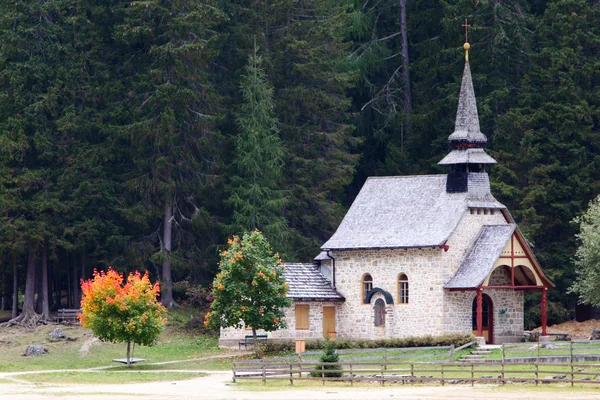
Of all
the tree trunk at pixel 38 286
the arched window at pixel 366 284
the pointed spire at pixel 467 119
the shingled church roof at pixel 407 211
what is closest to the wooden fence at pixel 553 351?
the shingled church roof at pixel 407 211

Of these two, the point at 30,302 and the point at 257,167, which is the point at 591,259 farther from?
the point at 30,302

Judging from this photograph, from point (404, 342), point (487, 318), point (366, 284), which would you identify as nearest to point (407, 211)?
point (366, 284)

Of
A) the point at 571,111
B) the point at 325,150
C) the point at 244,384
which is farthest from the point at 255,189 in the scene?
the point at 244,384

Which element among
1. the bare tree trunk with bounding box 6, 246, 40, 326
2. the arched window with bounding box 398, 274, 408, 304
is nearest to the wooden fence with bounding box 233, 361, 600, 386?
the arched window with bounding box 398, 274, 408, 304

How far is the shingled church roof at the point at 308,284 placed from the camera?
7238cm

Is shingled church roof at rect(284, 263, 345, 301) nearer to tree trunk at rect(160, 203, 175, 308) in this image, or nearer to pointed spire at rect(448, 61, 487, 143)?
tree trunk at rect(160, 203, 175, 308)

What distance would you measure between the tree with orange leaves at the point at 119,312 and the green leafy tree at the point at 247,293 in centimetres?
316

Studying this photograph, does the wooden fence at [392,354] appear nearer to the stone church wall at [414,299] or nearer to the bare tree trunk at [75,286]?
the stone church wall at [414,299]

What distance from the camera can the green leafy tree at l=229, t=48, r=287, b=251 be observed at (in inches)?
3132

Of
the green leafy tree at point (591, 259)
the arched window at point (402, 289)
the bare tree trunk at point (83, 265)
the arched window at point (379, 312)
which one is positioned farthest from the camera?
the bare tree trunk at point (83, 265)

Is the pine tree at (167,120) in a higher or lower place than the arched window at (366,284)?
higher

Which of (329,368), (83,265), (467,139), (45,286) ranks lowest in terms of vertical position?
(329,368)

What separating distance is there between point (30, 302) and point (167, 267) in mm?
7350

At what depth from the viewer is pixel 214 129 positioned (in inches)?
3278
